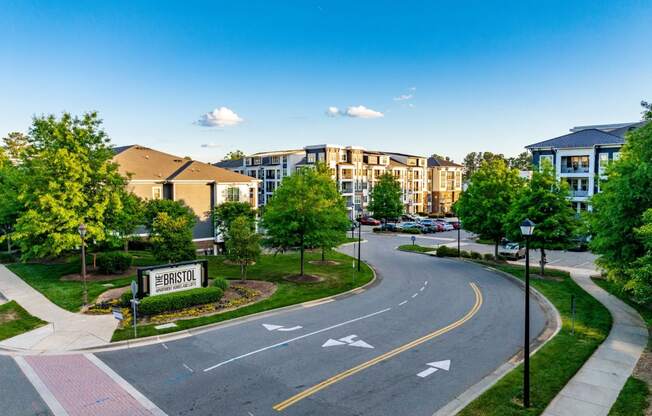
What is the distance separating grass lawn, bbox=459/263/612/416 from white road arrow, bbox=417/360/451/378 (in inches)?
75.2

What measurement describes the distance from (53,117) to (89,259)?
1083 cm

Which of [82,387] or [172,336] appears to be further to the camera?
[172,336]

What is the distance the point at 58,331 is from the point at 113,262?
1235 centimetres

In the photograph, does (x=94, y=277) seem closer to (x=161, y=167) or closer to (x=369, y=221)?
(x=161, y=167)

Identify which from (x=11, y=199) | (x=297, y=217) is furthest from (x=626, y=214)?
(x=11, y=199)

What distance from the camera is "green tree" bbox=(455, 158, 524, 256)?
127 ft

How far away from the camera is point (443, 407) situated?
1238 centimetres

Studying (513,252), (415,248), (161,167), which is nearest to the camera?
(513,252)

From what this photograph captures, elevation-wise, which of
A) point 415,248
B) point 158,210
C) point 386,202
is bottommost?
point 415,248

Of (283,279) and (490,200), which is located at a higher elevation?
(490,200)

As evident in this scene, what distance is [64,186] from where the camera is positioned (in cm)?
2902

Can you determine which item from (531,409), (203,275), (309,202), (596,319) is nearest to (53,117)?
(203,275)

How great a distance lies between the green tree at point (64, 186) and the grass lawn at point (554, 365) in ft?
83.4

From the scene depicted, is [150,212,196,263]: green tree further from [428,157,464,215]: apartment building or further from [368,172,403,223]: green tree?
[428,157,464,215]: apartment building
